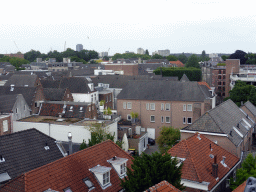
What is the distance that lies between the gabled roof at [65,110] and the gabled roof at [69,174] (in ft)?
79.1

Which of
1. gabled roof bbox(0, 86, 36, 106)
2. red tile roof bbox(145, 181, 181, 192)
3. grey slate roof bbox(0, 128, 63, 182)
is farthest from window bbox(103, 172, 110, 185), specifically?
gabled roof bbox(0, 86, 36, 106)

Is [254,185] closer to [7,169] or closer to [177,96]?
[7,169]

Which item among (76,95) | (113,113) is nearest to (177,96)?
(113,113)

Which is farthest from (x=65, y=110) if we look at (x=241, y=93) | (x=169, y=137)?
(x=241, y=93)

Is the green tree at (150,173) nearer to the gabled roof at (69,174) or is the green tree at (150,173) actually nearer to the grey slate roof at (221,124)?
the gabled roof at (69,174)

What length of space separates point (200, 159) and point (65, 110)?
27034mm

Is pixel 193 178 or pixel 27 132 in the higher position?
pixel 27 132

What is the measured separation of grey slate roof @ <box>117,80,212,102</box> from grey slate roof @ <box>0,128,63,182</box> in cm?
3054

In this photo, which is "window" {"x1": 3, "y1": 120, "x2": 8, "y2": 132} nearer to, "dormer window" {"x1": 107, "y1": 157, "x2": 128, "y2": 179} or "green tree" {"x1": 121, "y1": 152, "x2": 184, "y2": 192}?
"dormer window" {"x1": 107, "y1": 157, "x2": 128, "y2": 179}

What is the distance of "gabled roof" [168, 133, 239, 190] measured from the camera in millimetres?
23016

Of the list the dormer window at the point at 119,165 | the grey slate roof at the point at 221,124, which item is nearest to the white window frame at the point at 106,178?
the dormer window at the point at 119,165

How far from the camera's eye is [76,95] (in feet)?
196

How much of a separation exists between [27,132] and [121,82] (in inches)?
1834

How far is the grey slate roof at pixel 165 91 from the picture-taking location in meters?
50.5
